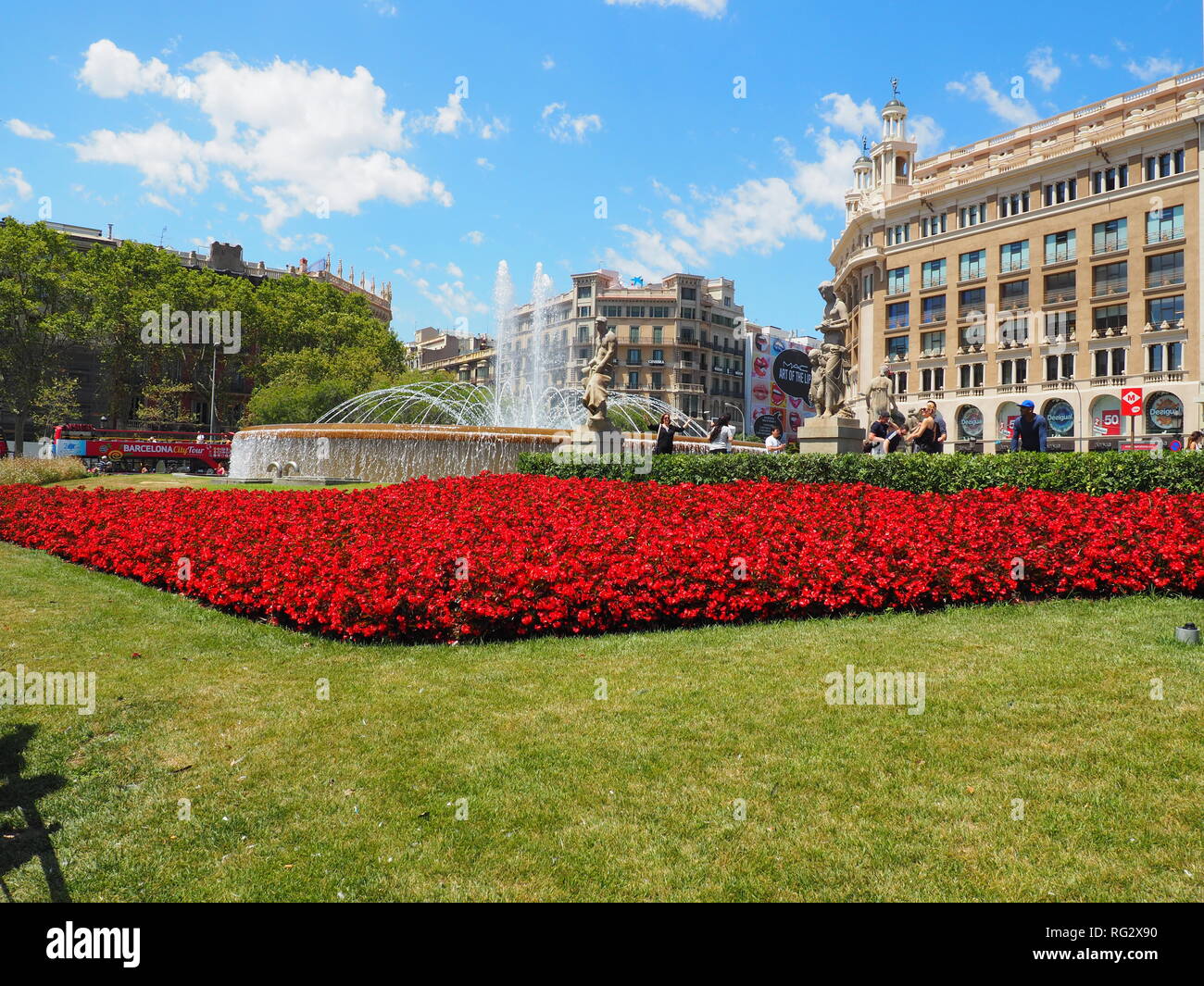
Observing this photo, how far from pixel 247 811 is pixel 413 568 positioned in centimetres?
330

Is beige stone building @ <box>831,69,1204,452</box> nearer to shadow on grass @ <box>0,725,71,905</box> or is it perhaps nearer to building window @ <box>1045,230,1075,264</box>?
building window @ <box>1045,230,1075,264</box>

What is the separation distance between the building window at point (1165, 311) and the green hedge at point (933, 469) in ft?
128

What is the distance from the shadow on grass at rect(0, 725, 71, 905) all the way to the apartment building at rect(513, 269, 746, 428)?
79096mm

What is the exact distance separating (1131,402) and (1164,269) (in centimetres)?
1721

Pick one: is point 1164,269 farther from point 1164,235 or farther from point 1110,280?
point 1110,280

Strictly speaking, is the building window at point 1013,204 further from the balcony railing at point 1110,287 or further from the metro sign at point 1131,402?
the metro sign at point 1131,402

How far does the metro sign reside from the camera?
30.5 m

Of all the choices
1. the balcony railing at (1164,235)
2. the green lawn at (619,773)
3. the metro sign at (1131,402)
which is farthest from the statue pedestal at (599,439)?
the balcony railing at (1164,235)

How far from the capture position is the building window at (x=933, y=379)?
5428cm

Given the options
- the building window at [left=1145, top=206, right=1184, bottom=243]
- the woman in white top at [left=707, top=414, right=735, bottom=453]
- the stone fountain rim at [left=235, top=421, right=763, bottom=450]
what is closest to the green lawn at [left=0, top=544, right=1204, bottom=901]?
the woman in white top at [left=707, top=414, right=735, bottom=453]
